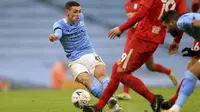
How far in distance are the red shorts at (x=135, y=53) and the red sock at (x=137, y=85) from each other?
119 mm

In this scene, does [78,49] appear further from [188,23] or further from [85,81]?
[188,23]

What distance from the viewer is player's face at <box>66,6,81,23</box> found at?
9.38 meters

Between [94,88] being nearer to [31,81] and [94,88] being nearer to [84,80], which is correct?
[84,80]

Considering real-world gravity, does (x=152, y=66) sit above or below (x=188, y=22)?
below

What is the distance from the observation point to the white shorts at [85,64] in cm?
934

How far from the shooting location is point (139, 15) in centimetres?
775

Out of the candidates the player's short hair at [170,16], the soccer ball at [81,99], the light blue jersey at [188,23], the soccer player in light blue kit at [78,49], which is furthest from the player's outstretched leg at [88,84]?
the light blue jersey at [188,23]

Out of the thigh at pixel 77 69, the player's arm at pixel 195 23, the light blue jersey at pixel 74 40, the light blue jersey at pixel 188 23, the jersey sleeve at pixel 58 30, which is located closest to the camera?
the player's arm at pixel 195 23

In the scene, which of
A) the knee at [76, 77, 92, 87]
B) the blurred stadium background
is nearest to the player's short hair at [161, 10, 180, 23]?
the knee at [76, 77, 92, 87]

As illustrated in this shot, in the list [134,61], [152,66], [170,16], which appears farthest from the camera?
[152,66]

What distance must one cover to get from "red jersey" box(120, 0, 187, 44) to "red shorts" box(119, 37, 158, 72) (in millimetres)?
76

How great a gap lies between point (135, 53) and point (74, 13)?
1.69 m

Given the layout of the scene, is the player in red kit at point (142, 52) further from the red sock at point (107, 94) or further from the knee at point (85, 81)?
the knee at point (85, 81)

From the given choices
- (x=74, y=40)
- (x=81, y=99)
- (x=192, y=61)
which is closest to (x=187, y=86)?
(x=192, y=61)
